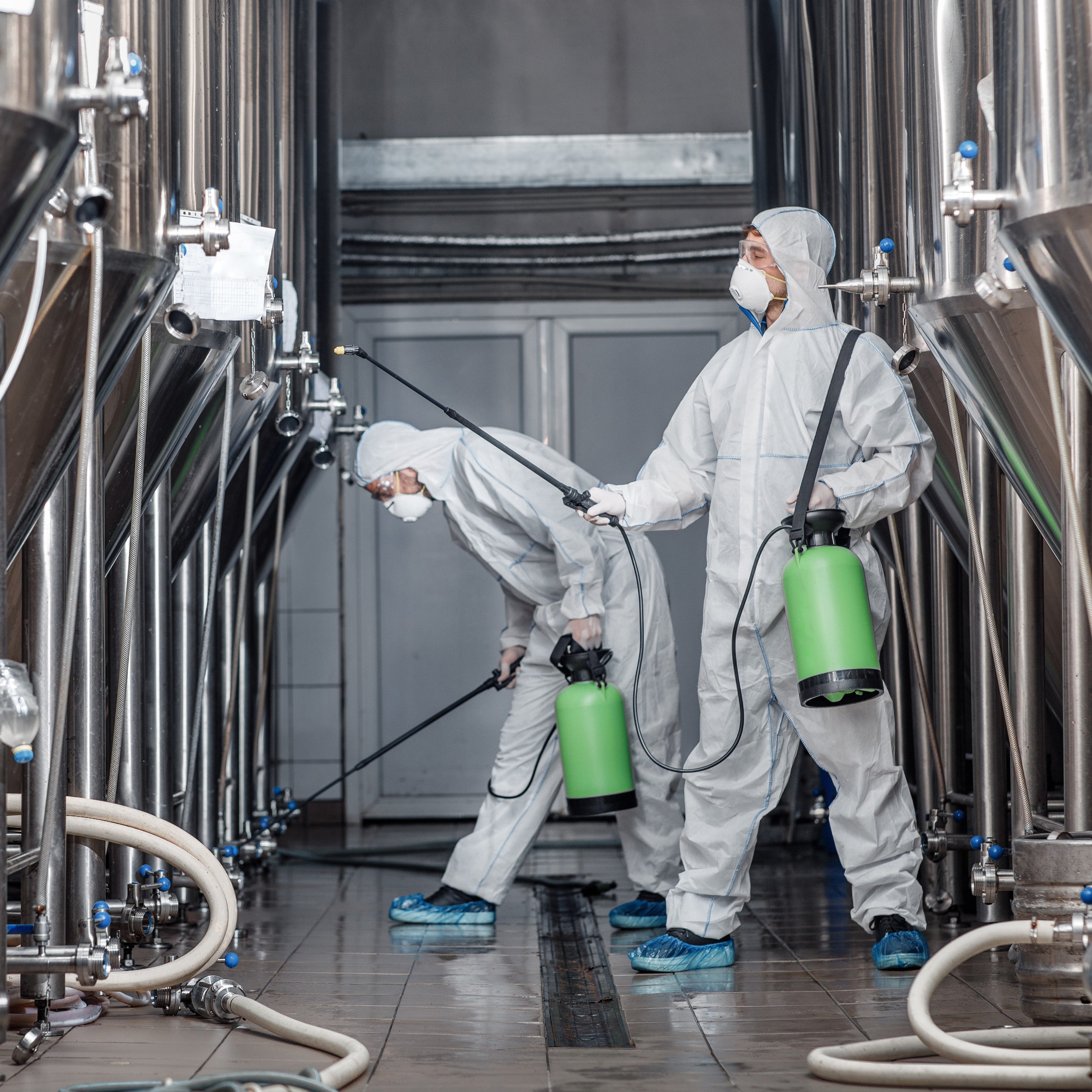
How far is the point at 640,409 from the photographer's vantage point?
5453 millimetres

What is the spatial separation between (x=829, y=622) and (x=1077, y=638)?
42 centimetres

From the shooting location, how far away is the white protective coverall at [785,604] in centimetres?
263

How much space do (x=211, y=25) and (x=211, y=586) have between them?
1.10m

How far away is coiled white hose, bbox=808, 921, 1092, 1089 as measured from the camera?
1.74m

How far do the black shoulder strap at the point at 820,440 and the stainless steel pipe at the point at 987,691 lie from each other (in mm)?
406

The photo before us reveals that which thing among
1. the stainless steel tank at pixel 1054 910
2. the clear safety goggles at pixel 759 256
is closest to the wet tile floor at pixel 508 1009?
the stainless steel tank at pixel 1054 910

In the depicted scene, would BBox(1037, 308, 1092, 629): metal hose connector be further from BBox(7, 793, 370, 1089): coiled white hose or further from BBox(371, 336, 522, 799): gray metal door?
BBox(371, 336, 522, 799): gray metal door

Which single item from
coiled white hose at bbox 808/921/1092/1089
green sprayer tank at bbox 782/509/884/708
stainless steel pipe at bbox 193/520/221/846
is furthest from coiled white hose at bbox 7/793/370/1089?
stainless steel pipe at bbox 193/520/221/846

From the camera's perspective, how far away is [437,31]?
18.4ft

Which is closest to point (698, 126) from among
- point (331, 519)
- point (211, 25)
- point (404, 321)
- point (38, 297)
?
point (404, 321)

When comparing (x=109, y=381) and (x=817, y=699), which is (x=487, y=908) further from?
(x=109, y=381)

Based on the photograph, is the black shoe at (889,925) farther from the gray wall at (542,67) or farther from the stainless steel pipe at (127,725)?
the gray wall at (542,67)

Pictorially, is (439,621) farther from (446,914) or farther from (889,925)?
(889,925)

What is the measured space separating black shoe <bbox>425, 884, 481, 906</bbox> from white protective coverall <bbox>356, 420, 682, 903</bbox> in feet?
0.10
